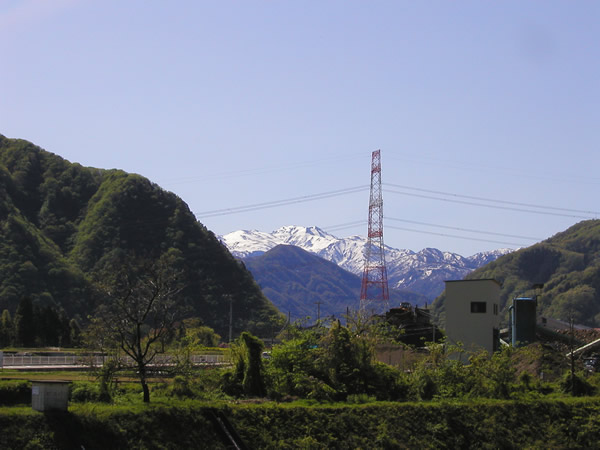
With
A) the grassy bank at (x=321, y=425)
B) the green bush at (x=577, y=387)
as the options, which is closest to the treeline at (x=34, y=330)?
the green bush at (x=577, y=387)

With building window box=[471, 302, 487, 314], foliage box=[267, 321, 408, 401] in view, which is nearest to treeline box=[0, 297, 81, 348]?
building window box=[471, 302, 487, 314]

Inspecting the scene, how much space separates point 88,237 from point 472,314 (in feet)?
375

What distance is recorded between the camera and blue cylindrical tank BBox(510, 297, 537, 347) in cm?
5825

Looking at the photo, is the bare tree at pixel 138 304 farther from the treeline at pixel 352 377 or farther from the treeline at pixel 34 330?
the treeline at pixel 34 330

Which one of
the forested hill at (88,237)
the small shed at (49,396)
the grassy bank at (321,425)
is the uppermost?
the forested hill at (88,237)

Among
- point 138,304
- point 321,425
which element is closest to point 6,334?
point 138,304

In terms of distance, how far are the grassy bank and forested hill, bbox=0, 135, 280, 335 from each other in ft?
332

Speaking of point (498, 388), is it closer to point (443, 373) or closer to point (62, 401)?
point (443, 373)

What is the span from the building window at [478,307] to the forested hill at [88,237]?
84.8m

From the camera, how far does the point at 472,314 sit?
56906 millimetres

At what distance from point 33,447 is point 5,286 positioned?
109137 mm

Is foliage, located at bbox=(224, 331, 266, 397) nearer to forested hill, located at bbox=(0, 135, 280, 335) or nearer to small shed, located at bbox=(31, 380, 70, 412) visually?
small shed, located at bbox=(31, 380, 70, 412)

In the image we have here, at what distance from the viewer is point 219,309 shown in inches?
5960

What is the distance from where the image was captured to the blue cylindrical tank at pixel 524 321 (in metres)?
58.2
